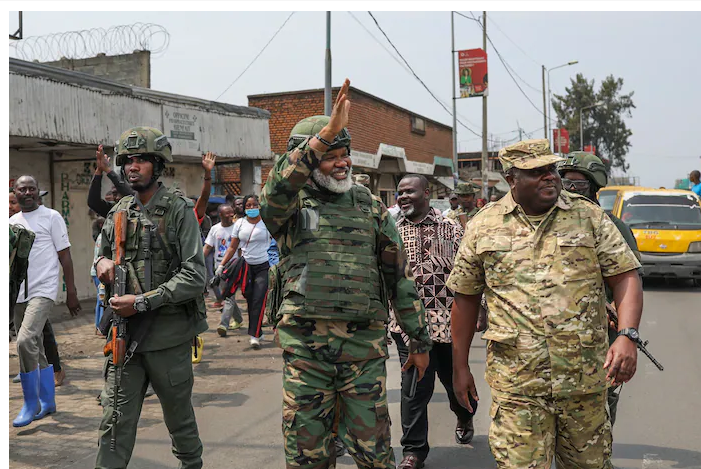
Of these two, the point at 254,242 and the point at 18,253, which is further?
the point at 254,242

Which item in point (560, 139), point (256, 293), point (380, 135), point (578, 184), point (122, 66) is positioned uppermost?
point (560, 139)

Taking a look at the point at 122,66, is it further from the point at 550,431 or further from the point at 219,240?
the point at 550,431

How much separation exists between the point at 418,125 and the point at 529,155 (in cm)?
2645

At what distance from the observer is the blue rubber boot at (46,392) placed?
5.41 m

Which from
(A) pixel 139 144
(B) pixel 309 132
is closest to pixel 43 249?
(A) pixel 139 144

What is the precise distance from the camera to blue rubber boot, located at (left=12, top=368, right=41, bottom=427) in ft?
17.1

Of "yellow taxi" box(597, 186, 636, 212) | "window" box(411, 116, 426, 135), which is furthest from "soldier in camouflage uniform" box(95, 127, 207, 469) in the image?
"window" box(411, 116, 426, 135)

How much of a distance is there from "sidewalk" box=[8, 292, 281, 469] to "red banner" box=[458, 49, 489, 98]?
1845 centimetres

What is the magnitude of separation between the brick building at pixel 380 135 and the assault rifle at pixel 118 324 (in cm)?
1747

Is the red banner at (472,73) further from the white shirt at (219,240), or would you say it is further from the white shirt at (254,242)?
the white shirt at (254,242)

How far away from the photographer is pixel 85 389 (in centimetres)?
636

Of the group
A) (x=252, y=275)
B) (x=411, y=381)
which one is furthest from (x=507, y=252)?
(x=252, y=275)

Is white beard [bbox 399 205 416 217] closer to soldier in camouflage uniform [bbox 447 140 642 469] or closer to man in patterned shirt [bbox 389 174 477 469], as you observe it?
man in patterned shirt [bbox 389 174 477 469]

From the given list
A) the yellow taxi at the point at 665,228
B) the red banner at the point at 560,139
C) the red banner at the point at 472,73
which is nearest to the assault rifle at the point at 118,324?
the yellow taxi at the point at 665,228
